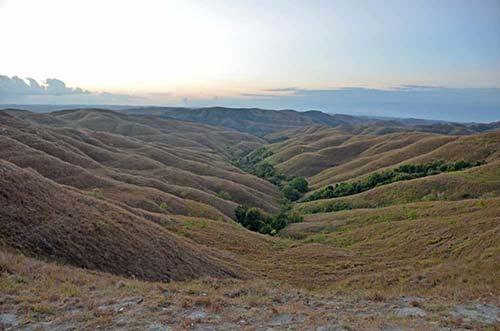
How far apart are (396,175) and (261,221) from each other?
33.1m

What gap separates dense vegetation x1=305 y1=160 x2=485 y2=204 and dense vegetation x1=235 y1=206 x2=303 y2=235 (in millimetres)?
19019

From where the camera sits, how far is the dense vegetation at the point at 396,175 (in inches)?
2496

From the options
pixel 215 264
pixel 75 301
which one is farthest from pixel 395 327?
pixel 215 264

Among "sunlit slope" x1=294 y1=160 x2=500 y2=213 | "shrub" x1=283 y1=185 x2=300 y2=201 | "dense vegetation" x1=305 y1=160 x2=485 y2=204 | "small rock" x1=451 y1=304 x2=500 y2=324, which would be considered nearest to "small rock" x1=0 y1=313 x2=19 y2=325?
"small rock" x1=451 y1=304 x2=500 y2=324

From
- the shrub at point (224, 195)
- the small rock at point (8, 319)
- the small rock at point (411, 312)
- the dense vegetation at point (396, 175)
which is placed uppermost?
the small rock at point (8, 319)

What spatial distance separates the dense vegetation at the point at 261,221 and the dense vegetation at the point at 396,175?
19.0 metres

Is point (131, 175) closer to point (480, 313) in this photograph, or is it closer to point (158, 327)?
point (158, 327)

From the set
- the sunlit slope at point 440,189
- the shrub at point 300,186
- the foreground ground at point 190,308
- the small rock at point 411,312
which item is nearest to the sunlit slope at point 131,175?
the shrub at point 300,186

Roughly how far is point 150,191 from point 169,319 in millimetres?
35160

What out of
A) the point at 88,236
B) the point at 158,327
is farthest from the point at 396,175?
the point at 158,327

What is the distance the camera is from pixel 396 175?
66562 millimetres

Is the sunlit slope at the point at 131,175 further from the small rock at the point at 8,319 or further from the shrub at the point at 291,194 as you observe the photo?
the small rock at the point at 8,319

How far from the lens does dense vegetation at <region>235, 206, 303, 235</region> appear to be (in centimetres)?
4472

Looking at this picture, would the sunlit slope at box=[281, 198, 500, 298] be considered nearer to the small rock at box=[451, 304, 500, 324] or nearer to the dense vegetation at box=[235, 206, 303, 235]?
the small rock at box=[451, 304, 500, 324]
